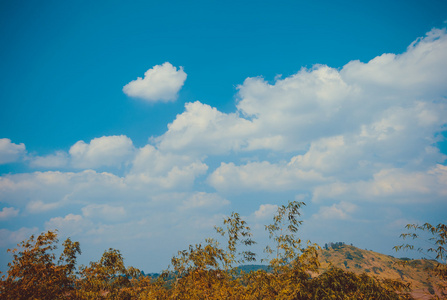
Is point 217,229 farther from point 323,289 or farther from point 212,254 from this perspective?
point 323,289

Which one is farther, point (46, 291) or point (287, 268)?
point (46, 291)

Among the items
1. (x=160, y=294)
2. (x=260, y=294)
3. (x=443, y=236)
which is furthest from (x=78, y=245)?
(x=443, y=236)

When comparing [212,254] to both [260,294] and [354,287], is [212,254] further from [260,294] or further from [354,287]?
[354,287]

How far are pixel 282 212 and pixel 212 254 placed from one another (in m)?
6.04

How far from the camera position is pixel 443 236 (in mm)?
15484

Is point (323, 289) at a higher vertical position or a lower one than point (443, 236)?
lower

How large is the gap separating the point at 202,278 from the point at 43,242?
14226mm

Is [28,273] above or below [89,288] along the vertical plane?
above

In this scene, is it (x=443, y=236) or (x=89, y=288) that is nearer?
(x=443, y=236)

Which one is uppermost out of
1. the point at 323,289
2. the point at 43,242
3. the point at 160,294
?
the point at 43,242

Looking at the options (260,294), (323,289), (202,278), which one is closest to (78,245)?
(202,278)

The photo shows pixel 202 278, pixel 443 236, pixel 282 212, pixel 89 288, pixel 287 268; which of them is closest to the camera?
pixel 443 236

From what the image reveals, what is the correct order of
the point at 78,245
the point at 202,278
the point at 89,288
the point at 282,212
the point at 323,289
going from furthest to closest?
the point at 78,245 < the point at 89,288 < the point at 282,212 < the point at 202,278 < the point at 323,289

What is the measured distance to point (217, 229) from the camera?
66.8 ft
